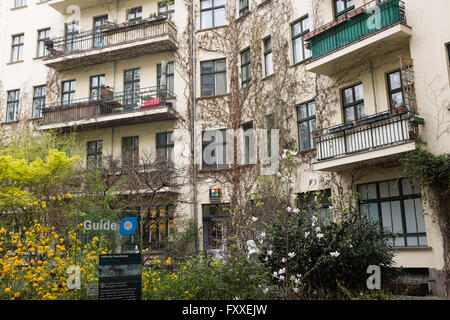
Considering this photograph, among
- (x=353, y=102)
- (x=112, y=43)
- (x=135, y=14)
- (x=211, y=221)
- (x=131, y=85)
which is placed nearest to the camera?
(x=353, y=102)

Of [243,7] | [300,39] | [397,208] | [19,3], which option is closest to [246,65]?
[243,7]

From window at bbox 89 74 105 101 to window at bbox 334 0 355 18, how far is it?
13.4m

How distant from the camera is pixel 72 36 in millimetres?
24531

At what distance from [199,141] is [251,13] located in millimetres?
6691

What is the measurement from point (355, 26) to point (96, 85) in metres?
15.2

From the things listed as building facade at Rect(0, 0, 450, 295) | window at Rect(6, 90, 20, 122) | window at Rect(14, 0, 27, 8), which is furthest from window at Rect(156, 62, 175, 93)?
window at Rect(14, 0, 27, 8)

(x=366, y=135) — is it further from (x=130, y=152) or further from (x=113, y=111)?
(x=113, y=111)

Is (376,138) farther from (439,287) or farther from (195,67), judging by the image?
(195,67)

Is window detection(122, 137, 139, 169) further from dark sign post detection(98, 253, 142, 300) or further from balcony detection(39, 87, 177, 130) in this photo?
dark sign post detection(98, 253, 142, 300)

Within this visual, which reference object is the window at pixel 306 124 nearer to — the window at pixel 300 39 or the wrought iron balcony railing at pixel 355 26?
the window at pixel 300 39

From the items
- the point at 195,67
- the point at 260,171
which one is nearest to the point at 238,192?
the point at 260,171

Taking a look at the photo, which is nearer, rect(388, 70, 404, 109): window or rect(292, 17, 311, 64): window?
rect(388, 70, 404, 109): window

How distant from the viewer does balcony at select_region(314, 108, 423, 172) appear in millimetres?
12133
